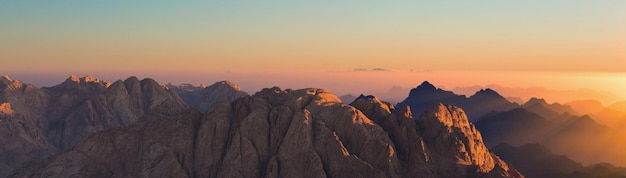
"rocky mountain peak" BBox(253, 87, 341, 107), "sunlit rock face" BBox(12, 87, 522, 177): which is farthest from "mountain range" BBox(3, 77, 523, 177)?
"rocky mountain peak" BBox(253, 87, 341, 107)

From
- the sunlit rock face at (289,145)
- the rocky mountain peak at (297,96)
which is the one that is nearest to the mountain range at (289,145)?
the sunlit rock face at (289,145)

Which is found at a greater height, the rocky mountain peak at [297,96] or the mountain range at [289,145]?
the rocky mountain peak at [297,96]

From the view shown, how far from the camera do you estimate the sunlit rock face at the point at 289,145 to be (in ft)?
404

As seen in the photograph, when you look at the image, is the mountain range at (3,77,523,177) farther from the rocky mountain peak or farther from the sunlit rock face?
the rocky mountain peak

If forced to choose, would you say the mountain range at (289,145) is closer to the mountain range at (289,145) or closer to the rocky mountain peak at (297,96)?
the mountain range at (289,145)

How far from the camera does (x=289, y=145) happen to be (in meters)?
128

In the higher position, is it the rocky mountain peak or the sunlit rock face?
the rocky mountain peak

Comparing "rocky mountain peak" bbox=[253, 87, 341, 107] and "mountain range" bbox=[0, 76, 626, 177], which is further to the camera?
"rocky mountain peak" bbox=[253, 87, 341, 107]

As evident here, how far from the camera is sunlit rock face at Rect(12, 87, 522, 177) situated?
404ft

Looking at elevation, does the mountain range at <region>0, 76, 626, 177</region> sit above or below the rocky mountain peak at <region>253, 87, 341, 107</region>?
below

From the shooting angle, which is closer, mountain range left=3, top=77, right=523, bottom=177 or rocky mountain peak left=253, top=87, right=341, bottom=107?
mountain range left=3, top=77, right=523, bottom=177

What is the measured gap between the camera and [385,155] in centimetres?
12281

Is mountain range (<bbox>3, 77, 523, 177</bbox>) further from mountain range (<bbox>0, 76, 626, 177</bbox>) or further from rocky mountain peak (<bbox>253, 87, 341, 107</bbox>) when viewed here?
rocky mountain peak (<bbox>253, 87, 341, 107</bbox>)

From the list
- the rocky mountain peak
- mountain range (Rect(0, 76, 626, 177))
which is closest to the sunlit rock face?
mountain range (Rect(0, 76, 626, 177))
